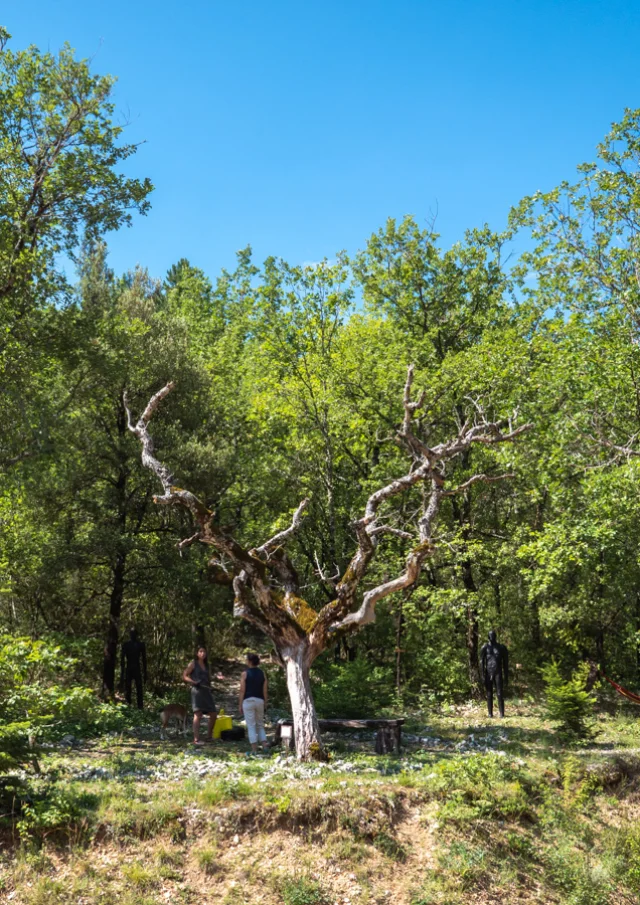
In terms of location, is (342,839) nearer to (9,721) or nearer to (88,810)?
(88,810)

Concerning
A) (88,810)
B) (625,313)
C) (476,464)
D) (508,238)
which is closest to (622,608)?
(476,464)

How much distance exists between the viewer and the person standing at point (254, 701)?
1266 cm

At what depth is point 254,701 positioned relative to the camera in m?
12.7

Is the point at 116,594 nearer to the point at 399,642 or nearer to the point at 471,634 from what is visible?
the point at 399,642

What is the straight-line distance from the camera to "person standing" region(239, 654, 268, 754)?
1266cm

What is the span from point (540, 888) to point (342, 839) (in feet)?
8.44

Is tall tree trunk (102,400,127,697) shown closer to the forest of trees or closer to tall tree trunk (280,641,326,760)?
the forest of trees

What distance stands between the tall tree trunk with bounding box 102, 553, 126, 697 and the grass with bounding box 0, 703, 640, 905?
6.28 meters

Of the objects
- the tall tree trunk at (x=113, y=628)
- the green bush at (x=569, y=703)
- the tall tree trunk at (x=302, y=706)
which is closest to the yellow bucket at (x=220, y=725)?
the tall tree trunk at (x=302, y=706)

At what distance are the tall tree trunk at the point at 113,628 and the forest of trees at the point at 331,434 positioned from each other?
0.05 meters

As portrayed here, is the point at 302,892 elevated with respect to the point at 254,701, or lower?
lower

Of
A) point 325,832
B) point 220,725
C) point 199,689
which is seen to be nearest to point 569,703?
point 325,832

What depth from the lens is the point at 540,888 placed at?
957cm

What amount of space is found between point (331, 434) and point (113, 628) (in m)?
7.82
